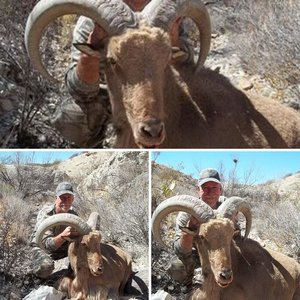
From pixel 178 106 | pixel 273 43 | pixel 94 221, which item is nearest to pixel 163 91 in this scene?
pixel 178 106

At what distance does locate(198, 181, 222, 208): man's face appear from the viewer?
3908 millimetres

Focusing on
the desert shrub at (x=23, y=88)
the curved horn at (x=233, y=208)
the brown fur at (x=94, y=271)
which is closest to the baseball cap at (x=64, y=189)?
the brown fur at (x=94, y=271)

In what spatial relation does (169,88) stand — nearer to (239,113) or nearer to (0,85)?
(239,113)

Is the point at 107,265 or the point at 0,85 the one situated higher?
the point at 107,265

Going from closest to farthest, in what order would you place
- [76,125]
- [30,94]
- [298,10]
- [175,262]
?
[175,262], [76,125], [30,94], [298,10]

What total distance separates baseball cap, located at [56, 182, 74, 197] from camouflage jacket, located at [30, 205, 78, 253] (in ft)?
0.37

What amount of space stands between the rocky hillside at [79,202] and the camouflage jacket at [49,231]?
4 centimetres

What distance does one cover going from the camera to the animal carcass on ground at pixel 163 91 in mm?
3902

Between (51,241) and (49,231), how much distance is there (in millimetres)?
58

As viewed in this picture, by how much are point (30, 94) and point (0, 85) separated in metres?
0.28

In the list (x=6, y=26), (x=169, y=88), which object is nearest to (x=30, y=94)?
(x=6, y=26)

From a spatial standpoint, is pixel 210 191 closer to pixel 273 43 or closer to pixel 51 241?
pixel 51 241

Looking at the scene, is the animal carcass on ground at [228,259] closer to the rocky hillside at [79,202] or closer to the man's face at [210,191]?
the man's face at [210,191]

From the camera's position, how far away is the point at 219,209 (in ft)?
12.9
